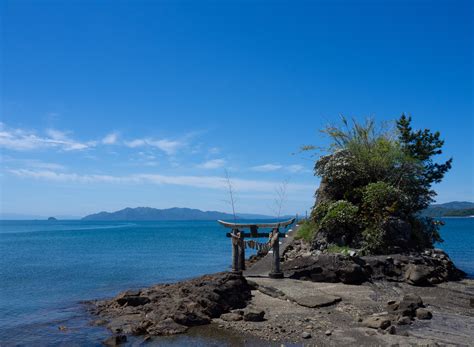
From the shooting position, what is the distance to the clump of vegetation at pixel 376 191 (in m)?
22.2

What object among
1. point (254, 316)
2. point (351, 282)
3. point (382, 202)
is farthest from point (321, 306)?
point (382, 202)

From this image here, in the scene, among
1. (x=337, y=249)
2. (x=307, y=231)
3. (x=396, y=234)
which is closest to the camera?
(x=396, y=234)

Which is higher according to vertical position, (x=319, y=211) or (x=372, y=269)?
(x=319, y=211)

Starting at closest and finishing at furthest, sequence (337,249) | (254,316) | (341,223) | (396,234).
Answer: (254,316) < (396,234) < (337,249) < (341,223)

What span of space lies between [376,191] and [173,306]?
13.3m

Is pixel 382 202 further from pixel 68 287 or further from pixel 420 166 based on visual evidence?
pixel 68 287

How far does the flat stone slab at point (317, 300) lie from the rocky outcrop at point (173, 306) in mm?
1962

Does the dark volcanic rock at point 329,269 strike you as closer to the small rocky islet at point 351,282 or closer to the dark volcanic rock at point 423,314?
the small rocky islet at point 351,282

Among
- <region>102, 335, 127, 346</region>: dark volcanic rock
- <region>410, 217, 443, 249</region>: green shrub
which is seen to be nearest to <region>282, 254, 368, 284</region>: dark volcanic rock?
<region>410, 217, 443, 249</region>: green shrub

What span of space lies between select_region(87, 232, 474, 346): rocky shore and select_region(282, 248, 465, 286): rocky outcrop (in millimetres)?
41

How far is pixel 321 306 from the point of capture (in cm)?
1434

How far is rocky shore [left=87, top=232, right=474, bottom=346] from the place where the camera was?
1183 cm

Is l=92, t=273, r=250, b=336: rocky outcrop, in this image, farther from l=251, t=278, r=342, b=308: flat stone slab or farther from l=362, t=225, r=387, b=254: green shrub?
l=362, t=225, r=387, b=254: green shrub

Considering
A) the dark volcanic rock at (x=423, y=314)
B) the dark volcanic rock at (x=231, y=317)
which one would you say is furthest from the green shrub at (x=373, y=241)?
the dark volcanic rock at (x=231, y=317)
